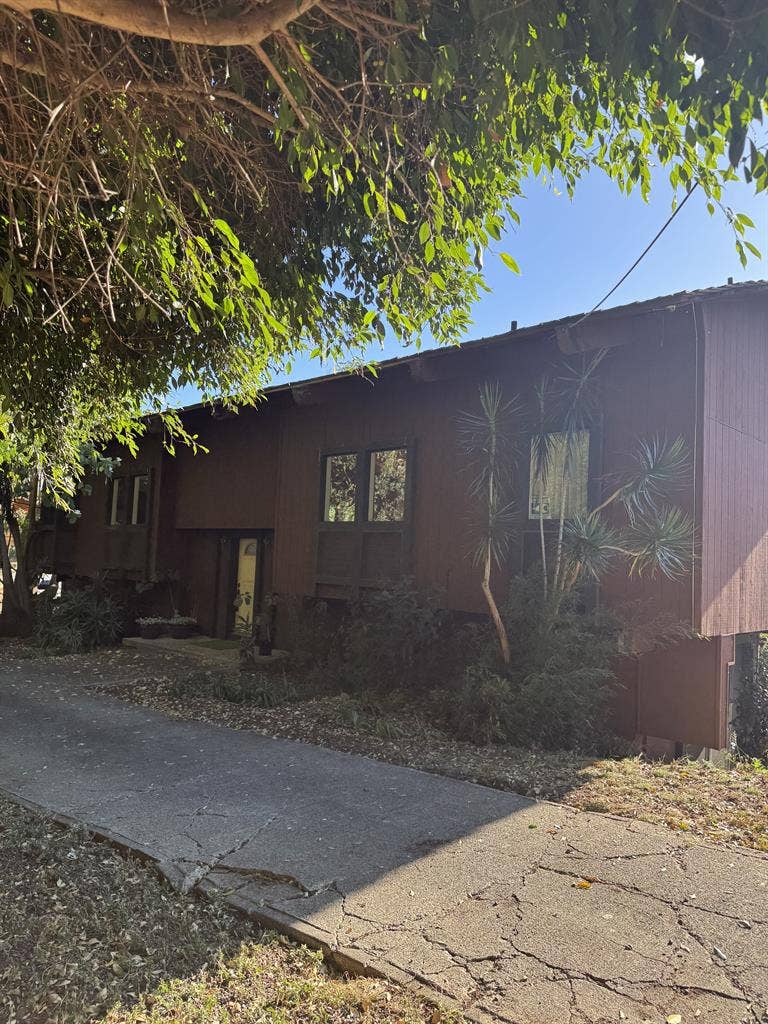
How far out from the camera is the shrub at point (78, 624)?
499 inches

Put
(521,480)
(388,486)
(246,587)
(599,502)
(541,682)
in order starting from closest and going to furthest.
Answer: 1. (541,682)
2. (599,502)
3. (521,480)
4. (388,486)
5. (246,587)

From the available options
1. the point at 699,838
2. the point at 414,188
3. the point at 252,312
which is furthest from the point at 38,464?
the point at 699,838

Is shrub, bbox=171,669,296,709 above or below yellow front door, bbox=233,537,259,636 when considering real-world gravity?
below

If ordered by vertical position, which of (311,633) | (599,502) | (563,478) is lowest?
(311,633)

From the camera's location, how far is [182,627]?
540 inches

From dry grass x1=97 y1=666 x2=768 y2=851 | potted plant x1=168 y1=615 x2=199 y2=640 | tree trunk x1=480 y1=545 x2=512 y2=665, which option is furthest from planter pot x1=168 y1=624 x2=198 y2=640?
tree trunk x1=480 y1=545 x2=512 y2=665

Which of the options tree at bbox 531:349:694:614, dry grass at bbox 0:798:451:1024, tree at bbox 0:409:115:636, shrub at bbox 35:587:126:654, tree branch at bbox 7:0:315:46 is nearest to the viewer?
dry grass at bbox 0:798:451:1024

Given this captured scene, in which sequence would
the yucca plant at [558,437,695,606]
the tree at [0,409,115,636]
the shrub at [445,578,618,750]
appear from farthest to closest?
the tree at [0,409,115,636] < the yucca plant at [558,437,695,606] < the shrub at [445,578,618,750]

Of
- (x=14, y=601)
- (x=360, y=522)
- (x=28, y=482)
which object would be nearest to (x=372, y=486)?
(x=360, y=522)

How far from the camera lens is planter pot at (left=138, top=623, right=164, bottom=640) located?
43.7 ft

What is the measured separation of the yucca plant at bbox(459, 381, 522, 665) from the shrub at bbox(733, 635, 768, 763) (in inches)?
142

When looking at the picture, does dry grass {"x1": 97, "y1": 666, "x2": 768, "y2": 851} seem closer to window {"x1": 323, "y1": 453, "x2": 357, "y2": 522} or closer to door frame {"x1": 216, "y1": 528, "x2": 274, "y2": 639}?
window {"x1": 323, "y1": 453, "x2": 357, "y2": 522}

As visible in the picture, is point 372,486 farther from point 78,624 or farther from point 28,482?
point 28,482

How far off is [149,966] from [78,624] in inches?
443
